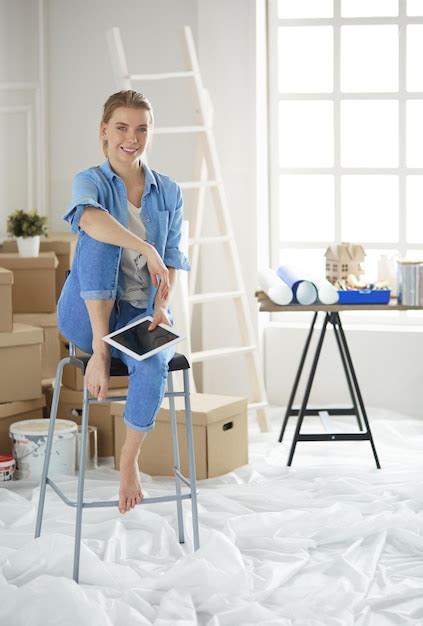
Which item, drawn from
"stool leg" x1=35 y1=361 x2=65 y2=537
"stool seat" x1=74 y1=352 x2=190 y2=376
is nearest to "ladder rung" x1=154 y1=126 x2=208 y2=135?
"stool leg" x1=35 y1=361 x2=65 y2=537

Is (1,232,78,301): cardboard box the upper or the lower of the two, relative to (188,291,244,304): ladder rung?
upper

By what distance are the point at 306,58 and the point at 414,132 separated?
721 millimetres

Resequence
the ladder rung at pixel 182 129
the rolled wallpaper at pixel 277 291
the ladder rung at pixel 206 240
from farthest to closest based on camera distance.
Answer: the ladder rung at pixel 206 240
the ladder rung at pixel 182 129
the rolled wallpaper at pixel 277 291

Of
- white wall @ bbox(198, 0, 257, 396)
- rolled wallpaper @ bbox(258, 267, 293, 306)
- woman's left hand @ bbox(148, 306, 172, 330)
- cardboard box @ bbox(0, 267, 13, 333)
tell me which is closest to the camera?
woman's left hand @ bbox(148, 306, 172, 330)

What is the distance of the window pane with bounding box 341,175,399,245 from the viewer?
226 inches

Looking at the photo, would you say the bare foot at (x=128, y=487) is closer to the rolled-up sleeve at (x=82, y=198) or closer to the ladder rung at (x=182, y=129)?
the rolled-up sleeve at (x=82, y=198)

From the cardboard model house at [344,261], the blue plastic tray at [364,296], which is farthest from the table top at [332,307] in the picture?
the cardboard model house at [344,261]

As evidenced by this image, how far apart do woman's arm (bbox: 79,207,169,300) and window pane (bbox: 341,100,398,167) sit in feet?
9.13

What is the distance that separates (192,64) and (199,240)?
0.86m

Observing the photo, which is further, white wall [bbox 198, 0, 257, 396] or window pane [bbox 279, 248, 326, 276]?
window pane [bbox 279, 248, 326, 276]

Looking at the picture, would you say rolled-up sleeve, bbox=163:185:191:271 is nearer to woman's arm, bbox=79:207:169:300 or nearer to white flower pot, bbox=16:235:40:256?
woman's arm, bbox=79:207:169:300

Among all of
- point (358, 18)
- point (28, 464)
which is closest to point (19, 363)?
point (28, 464)

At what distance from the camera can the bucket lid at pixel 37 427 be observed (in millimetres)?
4312

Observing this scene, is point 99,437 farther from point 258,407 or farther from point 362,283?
point 362,283
